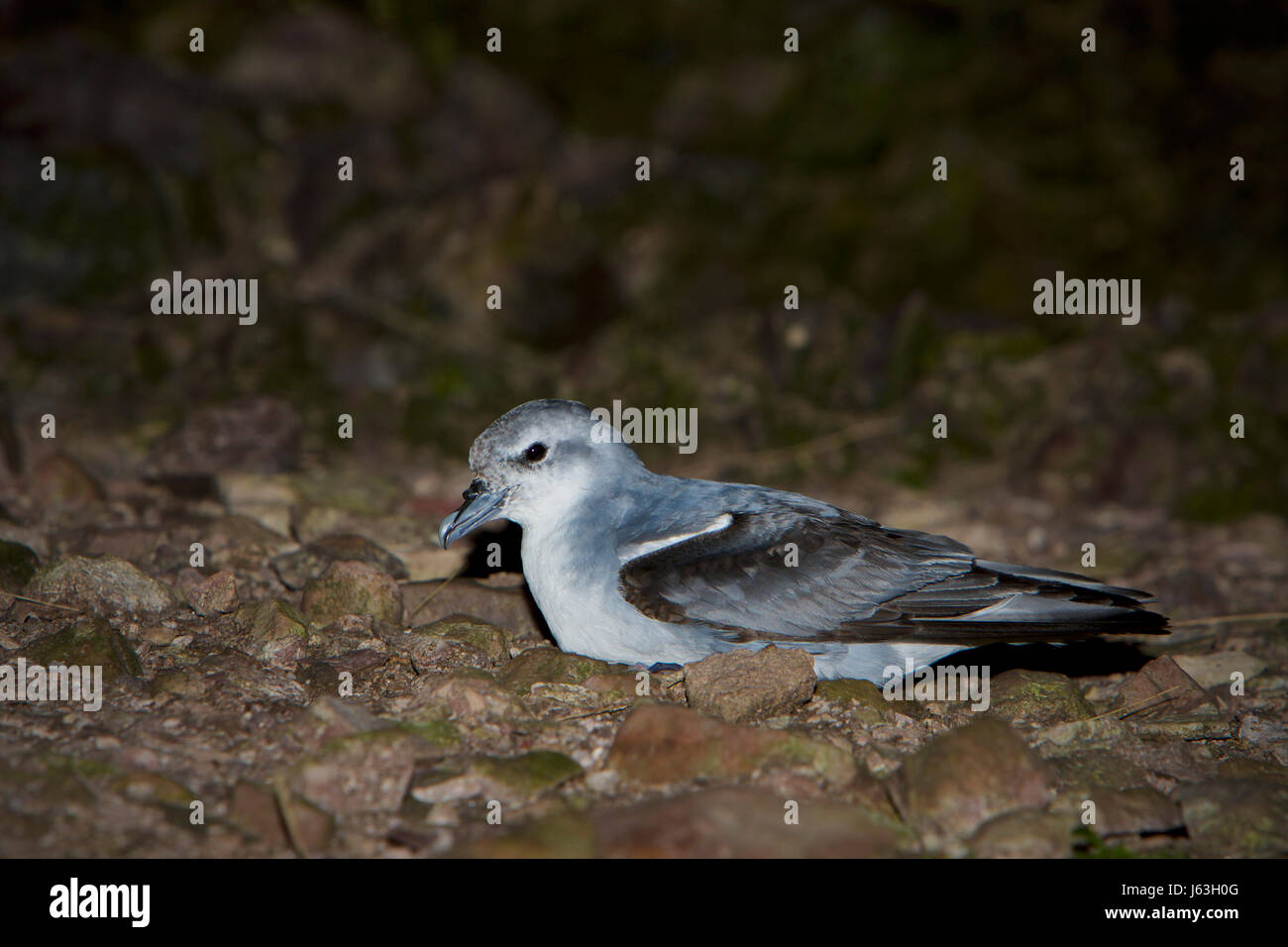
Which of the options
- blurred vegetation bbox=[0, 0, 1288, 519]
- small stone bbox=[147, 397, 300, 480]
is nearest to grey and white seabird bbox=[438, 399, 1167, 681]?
small stone bbox=[147, 397, 300, 480]

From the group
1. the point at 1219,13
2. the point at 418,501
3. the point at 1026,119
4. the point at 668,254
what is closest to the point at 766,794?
the point at 418,501

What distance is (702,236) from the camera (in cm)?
816

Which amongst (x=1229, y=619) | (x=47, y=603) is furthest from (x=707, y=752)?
(x=1229, y=619)

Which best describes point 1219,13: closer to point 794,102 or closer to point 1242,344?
point 1242,344

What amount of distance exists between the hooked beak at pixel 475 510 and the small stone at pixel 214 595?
911mm

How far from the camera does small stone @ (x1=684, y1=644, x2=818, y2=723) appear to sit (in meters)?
4.00

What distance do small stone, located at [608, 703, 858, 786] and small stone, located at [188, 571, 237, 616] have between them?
1.90 meters

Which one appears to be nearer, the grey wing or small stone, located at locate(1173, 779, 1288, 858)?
small stone, located at locate(1173, 779, 1288, 858)

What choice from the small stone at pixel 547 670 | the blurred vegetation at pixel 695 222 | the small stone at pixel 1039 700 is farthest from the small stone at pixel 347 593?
the blurred vegetation at pixel 695 222

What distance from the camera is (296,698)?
160 inches

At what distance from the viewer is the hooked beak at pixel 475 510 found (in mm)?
4547

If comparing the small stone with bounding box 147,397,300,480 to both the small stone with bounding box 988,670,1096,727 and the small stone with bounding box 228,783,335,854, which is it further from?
the small stone with bounding box 988,670,1096,727

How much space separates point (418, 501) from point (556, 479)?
6.63ft

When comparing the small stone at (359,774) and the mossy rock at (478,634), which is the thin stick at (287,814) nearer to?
the small stone at (359,774)
